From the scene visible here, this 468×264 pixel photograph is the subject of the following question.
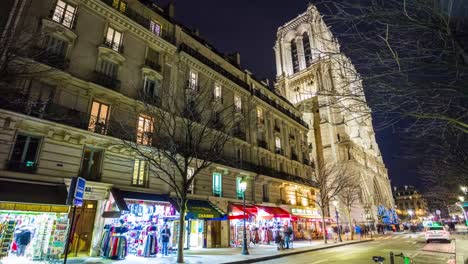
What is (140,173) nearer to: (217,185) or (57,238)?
(57,238)

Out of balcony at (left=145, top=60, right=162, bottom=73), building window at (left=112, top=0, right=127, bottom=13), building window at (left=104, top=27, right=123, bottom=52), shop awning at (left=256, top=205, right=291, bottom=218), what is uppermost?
building window at (left=112, top=0, right=127, bottom=13)

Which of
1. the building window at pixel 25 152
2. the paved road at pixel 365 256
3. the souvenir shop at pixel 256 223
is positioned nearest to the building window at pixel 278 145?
the souvenir shop at pixel 256 223

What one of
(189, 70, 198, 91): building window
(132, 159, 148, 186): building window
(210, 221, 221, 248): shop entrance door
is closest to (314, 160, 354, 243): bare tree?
(210, 221, 221, 248): shop entrance door

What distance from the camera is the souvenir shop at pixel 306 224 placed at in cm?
2854

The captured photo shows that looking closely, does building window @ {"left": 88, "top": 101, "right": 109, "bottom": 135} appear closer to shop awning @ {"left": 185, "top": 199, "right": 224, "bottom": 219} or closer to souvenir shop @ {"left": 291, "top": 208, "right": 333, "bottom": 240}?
shop awning @ {"left": 185, "top": 199, "right": 224, "bottom": 219}

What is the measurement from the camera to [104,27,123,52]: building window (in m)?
16.1

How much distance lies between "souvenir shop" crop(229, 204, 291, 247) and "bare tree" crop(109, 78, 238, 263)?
14.9ft

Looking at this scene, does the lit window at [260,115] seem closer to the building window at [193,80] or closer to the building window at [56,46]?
the building window at [193,80]

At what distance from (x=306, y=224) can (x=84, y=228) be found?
84.4 ft

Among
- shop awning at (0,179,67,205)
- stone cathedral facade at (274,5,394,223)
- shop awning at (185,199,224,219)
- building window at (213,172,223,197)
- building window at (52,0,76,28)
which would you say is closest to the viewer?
shop awning at (0,179,67,205)

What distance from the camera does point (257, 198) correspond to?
→ 78.1ft

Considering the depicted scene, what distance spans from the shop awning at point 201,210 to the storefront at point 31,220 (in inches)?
258

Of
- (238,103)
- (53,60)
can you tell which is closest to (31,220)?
(53,60)

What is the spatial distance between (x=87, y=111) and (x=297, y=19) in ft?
211
